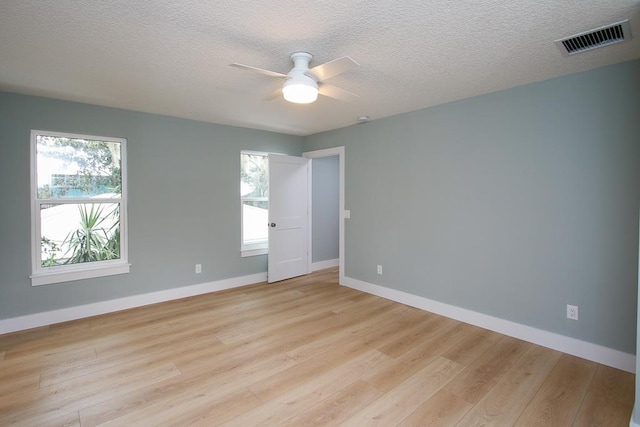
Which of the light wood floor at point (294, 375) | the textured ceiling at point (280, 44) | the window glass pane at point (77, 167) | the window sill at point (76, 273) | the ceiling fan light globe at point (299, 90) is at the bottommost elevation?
the light wood floor at point (294, 375)

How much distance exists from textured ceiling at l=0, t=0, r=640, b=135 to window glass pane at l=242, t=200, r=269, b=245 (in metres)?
2.03

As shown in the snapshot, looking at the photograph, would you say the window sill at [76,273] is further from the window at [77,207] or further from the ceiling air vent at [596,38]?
the ceiling air vent at [596,38]

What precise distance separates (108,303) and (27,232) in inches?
44.2

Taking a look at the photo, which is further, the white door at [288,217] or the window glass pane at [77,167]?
the white door at [288,217]

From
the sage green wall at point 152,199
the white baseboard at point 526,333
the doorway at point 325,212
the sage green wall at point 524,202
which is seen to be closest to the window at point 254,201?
the sage green wall at point 152,199

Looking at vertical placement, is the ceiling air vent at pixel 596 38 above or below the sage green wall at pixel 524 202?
above

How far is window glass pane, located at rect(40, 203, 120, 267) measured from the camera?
11.4 feet

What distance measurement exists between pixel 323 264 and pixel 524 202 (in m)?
3.71

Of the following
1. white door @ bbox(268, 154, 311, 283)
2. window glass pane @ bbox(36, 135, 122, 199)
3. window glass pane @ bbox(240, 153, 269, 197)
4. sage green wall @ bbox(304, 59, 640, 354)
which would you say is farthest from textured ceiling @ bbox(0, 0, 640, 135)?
white door @ bbox(268, 154, 311, 283)

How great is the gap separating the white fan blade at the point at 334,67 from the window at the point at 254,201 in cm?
300

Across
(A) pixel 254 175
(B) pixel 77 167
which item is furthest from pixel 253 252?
(B) pixel 77 167

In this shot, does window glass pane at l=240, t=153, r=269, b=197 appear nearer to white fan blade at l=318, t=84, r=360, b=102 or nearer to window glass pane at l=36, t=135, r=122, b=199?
window glass pane at l=36, t=135, r=122, b=199

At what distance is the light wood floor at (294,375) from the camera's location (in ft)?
6.62

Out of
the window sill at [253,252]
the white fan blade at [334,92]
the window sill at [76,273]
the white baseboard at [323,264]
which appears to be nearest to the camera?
the white fan blade at [334,92]
